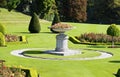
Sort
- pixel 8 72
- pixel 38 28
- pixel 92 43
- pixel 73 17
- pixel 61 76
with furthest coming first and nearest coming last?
pixel 73 17, pixel 38 28, pixel 92 43, pixel 61 76, pixel 8 72

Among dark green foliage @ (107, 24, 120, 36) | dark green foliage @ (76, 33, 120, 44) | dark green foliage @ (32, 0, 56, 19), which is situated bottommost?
dark green foliage @ (76, 33, 120, 44)

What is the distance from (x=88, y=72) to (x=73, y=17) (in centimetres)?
6741

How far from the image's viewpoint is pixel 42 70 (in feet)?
75.6

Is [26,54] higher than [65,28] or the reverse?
the reverse

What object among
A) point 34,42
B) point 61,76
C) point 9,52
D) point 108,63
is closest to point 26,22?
point 34,42

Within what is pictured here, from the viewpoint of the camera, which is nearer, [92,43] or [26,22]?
[92,43]

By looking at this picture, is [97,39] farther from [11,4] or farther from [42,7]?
[42,7]

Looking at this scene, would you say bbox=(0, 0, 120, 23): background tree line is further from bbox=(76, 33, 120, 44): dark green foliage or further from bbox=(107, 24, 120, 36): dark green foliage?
bbox=(107, 24, 120, 36): dark green foliage

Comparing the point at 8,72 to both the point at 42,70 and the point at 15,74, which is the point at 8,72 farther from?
the point at 42,70

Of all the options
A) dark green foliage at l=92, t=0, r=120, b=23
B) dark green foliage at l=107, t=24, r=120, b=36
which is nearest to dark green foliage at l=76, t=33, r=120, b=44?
dark green foliage at l=107, t=24, r=120, b=36

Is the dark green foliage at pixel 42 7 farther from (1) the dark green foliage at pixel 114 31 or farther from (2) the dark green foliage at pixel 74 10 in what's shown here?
(1) the dark green foliage at pixel 114 31

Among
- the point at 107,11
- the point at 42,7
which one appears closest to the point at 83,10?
the point at 107,11

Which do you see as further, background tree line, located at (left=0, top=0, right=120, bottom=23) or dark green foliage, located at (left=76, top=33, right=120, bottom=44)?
background tree line, located at (left=0, top=0, right=120, bottom=23)

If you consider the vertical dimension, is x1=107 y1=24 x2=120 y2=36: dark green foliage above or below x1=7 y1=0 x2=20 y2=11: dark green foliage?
below
